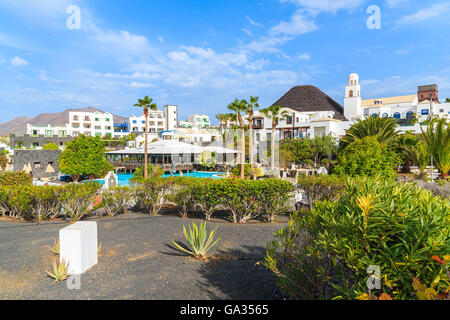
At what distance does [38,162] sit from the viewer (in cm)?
2531

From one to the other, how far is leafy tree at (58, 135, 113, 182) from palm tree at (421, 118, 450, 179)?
24391 millimetres

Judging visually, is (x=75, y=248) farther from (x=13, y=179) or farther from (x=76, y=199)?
(x=13, y=179)

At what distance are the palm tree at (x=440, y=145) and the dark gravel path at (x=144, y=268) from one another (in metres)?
13.5

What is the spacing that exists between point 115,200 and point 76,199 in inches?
46.1

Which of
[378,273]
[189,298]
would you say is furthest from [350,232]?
[189,298]

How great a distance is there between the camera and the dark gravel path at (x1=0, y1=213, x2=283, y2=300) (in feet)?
12.4

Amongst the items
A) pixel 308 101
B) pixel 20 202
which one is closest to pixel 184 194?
pixel 20 202

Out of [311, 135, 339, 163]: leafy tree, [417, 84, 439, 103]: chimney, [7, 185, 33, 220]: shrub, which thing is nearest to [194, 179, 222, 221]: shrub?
[7, 185, 33, 220]: shrub

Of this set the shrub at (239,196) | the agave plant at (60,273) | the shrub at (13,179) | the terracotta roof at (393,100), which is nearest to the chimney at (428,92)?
the terracotta roof at (393,100)

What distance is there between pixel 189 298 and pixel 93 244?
2.17 meters

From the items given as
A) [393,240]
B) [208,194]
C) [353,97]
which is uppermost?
[353,97]

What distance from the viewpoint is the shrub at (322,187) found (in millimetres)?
8844

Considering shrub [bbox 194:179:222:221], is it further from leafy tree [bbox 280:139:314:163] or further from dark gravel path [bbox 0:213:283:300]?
leafy tree [bbox 280:139:314:163]

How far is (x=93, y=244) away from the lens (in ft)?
15.4
